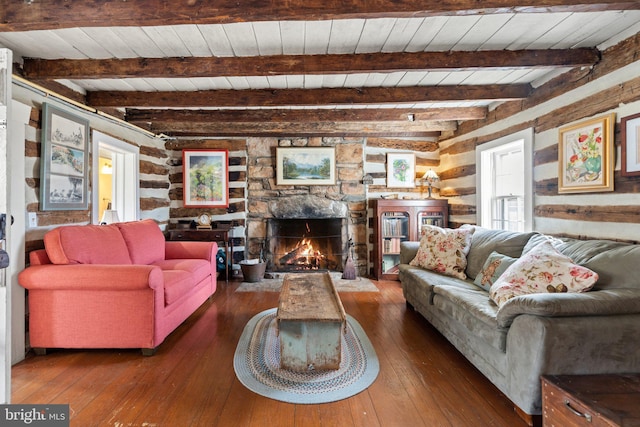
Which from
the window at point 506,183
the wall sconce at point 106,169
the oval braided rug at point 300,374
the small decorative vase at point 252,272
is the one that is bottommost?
the oval braided rug at point 300,374

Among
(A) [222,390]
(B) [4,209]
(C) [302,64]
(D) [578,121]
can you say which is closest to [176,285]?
(A) [222,390]

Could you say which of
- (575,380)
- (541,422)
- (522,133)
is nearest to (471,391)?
(541,422)

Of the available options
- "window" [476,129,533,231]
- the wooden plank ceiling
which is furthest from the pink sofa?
"window" [476,129,533,231]

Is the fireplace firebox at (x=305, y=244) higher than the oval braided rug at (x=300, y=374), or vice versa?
the fireplace firebox at (x=305, y=244)

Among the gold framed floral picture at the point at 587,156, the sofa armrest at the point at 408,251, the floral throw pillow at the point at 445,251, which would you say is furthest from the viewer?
the sofa armrest at the point at 408,251

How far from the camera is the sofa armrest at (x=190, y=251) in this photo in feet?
12.5

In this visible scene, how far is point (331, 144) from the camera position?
5.04 m

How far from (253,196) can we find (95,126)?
89.2 inches

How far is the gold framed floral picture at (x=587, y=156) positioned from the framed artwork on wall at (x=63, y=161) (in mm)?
4515

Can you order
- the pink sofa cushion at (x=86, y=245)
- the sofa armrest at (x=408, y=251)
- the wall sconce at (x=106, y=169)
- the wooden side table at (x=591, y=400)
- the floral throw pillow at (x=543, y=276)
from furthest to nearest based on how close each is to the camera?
1. the wall sconce at (x=106, y=169)
2. the sofa armrest at (x=408, y=251)
3. the pink sofa cushion at (x=86, y=245)
4. the floral throw pillow at (x=543, y=276)
5. the wooden side table at (x=591, y=400)

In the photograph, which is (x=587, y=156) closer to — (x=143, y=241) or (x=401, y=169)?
(x=401, y=169)

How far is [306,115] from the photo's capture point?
3.91m

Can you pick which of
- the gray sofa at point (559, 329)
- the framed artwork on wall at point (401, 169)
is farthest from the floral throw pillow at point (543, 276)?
the framed artwork on wall at point (401, 169)

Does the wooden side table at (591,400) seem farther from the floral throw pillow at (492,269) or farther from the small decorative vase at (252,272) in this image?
the small decorative vase at (252,272)
